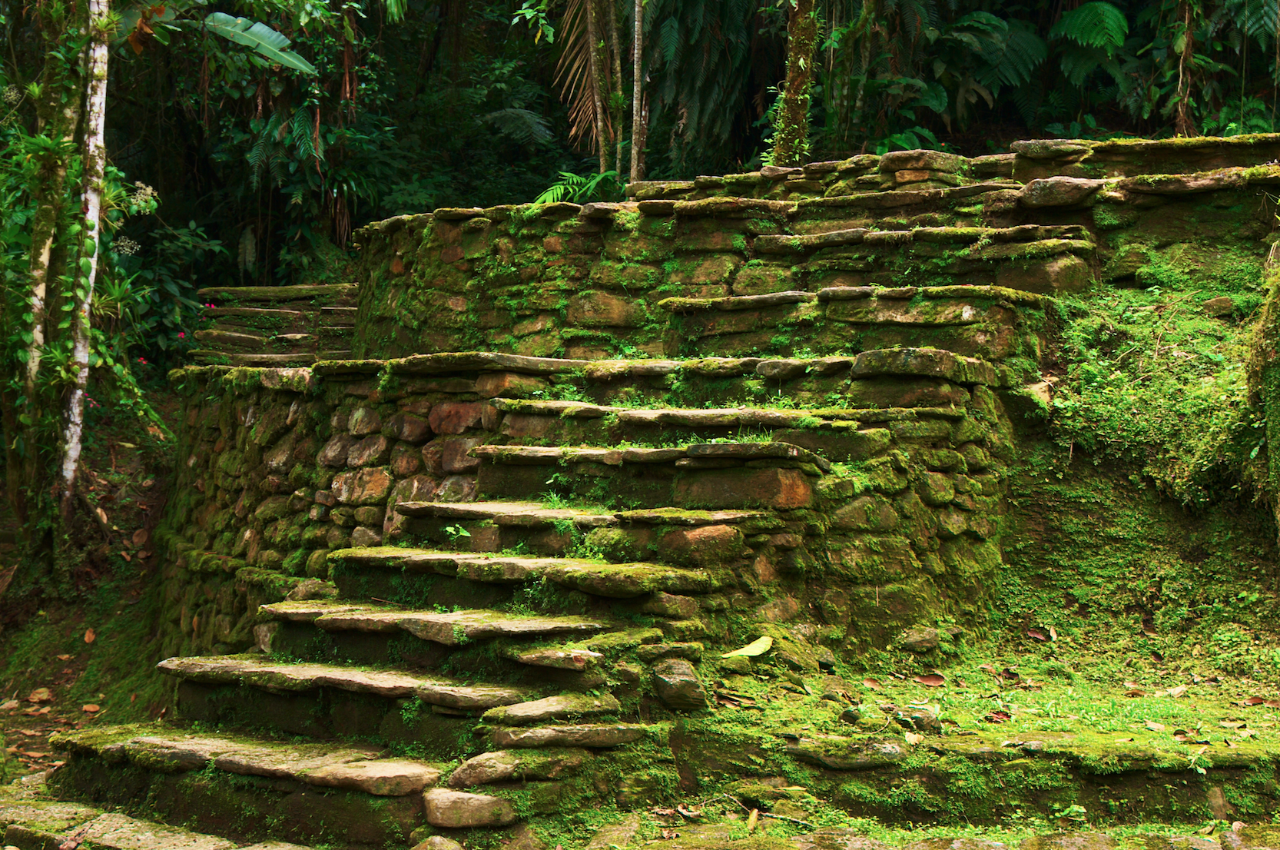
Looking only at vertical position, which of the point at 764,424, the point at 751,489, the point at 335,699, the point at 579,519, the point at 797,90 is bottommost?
the point at 335,699

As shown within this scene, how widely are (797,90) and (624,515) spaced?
5.21 meters

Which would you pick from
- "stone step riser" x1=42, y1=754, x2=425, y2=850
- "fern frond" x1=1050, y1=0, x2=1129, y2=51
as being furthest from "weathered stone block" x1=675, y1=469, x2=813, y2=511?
"fern frond" x1=1050, y1=0, x2=1129, y2=51

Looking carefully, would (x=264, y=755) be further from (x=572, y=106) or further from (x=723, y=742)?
(x=572, y=106)

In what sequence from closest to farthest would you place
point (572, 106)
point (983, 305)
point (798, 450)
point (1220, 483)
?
point (798, 450) < point (1220, 483) < point (983, 305) < point (572, 106)

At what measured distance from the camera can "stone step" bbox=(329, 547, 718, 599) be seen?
128 inches

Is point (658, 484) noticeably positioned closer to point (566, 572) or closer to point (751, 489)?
point (751, 489)

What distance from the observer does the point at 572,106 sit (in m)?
10.7

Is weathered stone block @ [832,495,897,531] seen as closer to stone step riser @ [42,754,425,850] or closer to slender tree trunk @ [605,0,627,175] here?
stone step riser @ [42,754,425,850]

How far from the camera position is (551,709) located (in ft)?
9.59

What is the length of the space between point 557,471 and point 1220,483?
2.50m

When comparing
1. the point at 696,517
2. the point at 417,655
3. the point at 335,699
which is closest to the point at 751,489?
the point at 696,517

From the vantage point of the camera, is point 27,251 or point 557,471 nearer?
point 557,471

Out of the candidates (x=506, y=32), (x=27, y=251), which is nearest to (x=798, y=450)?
(x=27, y=251)

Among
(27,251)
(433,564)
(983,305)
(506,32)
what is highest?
(506,32)
